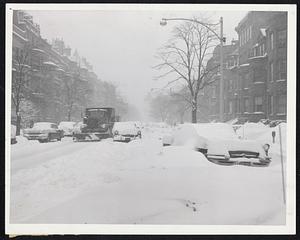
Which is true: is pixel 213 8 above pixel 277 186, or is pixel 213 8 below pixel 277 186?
above

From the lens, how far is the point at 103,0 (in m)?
5.66

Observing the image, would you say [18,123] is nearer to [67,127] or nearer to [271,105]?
[67,127]

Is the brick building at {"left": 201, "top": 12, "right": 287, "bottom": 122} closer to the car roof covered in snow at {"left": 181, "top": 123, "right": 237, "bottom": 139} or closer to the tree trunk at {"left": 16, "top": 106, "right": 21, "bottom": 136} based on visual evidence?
the car roof covered in snow at {"left": 181, "top": 123, "right": 237, "bottom": 139}

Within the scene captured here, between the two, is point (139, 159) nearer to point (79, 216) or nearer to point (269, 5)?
point (79, 216)

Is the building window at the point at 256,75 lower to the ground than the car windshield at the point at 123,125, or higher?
higher

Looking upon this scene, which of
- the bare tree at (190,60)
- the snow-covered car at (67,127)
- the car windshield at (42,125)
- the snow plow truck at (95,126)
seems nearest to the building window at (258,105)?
the bare tree at (190,60)

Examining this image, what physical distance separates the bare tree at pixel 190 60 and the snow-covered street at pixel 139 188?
1.05 meters

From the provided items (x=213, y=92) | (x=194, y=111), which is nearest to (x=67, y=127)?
→ (x=194, y=111)

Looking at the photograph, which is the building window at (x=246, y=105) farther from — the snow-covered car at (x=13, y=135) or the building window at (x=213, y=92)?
the snow-covered car at (x=13, y=135)

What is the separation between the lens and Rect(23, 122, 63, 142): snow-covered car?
19.3ft

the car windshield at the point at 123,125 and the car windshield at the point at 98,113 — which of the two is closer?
the car windshield at the point at 98,113

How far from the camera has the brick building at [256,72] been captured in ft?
18.7

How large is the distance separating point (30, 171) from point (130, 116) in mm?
1877

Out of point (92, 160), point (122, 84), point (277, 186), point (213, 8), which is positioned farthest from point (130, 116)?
point (277, 186)
